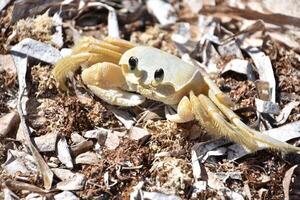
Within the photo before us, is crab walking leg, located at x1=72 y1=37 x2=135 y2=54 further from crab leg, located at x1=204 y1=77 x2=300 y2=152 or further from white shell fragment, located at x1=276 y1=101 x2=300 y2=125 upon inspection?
white shell fragment, located at x1=276 y1=101 x2=300 y2=125

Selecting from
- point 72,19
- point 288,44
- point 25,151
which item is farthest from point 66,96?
point 288,44

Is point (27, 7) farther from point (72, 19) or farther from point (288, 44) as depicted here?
point (288, 44)

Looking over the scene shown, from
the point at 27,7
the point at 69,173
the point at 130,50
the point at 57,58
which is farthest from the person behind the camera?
the point at 27,7

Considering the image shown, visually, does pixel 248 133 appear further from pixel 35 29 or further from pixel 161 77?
pixel 35 29

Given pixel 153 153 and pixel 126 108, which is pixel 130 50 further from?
pixel 153 153

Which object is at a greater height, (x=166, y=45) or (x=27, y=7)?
(x=27, y=7)

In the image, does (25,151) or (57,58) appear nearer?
(25,151)

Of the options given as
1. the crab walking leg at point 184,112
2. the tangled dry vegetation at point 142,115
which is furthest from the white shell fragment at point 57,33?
the crab walking leg at point 184,112

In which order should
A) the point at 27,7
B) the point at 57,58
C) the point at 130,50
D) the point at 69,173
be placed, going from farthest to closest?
the point at 27,7 < the point at 57,58 < the point at 130,50 < the point at 69,173
